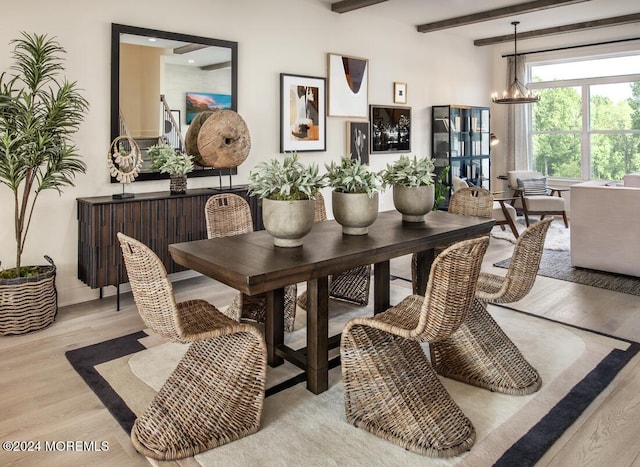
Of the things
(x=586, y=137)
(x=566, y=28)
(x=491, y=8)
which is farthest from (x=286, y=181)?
(x=586, y=137)

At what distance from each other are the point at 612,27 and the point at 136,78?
6375mm

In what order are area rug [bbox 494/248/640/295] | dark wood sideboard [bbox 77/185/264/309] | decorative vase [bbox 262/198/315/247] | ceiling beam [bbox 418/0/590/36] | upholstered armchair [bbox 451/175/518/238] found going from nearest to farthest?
decorative vase [bbox 262/198/315/247] → dark wood sideboard [bbox 77/185/264/309] → area rug [bbox 494/248/640/295] → ceiling beam [bbox 418/0/590/36] → upholstered armchair [bbox 451/175/518/238]

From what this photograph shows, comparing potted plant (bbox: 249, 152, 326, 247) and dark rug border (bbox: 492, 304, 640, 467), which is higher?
potted plant (bbox: 249, 152, 326, 247)

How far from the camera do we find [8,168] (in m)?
3.13

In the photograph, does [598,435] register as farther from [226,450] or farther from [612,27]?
[612,27]

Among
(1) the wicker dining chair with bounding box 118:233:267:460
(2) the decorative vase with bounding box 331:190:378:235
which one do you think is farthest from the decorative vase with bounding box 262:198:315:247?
(1) the wicker dining chair with bounding box 118:233:267:460

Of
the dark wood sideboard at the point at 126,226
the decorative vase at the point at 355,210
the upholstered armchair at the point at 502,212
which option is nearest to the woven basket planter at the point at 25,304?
the dark wood sideboard at the point at 126,226

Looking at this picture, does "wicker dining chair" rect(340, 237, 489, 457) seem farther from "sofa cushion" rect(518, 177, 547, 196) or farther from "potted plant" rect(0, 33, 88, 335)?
"sofa cushion" rect(518, 177, 547, 196)

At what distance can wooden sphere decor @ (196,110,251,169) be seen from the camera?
426 cm

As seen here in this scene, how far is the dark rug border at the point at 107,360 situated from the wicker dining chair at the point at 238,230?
0.53 m

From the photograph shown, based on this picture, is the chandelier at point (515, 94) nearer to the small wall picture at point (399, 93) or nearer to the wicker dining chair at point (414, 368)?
the small wall picture at point (399, 93)

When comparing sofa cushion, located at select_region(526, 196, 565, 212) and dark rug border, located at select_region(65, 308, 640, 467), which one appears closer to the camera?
dark rug border, located at select_region(65, 308, 640, 467)

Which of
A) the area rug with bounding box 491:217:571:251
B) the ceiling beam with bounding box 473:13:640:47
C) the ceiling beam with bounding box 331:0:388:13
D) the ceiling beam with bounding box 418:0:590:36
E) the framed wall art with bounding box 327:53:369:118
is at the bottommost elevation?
the area rug with bounding box 491:217:571:251

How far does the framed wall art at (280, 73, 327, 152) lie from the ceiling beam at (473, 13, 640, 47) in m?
3.42
